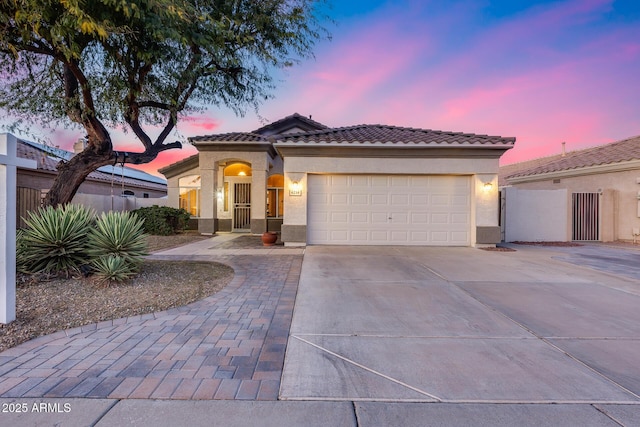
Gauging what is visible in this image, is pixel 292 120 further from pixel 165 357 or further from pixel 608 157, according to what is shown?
pixel 165 357

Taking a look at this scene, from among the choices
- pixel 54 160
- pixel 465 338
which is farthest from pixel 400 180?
pixel 54 160

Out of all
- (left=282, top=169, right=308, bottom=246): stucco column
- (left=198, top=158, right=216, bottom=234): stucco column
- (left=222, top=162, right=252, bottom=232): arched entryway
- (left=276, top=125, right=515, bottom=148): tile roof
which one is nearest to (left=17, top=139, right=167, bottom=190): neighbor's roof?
(left=198, top=158, right=216, bottom=234): stucco column

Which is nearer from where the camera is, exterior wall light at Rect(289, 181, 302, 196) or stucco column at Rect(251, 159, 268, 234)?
exterior wall light at Rect(289, 181, 302, 196)

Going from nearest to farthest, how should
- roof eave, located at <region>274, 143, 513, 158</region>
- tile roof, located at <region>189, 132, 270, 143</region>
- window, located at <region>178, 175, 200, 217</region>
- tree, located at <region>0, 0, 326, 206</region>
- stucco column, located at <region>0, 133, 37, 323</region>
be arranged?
1. stucco column, located at <region>0, 133, 37, 323</region>
2. tree, located at <region>0, 0, 326, 206</region>
3. roof eave, located at <region>274, 143, 513, 158</region>
4. tile roof, located at <region>189, 132, 270, 143</region>
5. window, located at <region>178, 175, 200, 217</region>

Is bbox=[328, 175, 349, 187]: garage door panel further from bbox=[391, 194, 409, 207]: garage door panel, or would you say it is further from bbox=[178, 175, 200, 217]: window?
bbox=[178, 175, 200, 217]: window

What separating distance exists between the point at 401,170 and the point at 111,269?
8.84m

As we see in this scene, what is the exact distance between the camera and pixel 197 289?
5.25m

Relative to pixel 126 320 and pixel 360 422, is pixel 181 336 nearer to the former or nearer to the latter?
pixel 126 320

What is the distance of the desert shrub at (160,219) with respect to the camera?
13.7 m

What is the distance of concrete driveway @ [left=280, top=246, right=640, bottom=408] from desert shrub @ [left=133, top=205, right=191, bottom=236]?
1011cm

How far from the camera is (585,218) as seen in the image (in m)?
12.7

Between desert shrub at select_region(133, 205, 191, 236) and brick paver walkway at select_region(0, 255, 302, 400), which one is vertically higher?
desert shrub at select_region(133, 205, 191, 236)

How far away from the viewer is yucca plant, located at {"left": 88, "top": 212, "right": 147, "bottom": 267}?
5.41 m

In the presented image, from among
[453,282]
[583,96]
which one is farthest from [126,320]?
[583,96]
